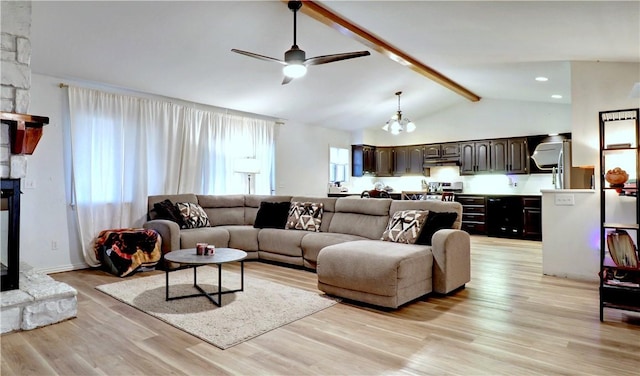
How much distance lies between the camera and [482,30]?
372 cm

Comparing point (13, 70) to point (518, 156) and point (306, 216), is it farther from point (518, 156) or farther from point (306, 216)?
point (518, 156)

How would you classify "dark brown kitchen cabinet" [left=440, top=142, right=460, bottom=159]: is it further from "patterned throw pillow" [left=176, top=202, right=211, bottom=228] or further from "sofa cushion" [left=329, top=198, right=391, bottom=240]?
"patterned throw pillow" [left=176, top=202, right=211, bottom=228]

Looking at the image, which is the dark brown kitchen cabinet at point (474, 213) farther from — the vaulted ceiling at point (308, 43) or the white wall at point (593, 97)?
the white wall at point (593, 97)

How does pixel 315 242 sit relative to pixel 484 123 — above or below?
below

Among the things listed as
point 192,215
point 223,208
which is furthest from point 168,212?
point 223,208

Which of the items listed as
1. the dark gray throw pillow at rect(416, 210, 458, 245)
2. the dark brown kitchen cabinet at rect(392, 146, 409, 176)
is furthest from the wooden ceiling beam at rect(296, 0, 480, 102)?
the dark brown kitchen cabinet at rect(392, 146, 409, 176)

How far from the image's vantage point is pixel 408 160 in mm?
9203

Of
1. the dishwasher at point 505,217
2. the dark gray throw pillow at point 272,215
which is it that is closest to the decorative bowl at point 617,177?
the dark gray throw pillow at point 272,215

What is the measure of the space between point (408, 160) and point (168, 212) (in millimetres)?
6077

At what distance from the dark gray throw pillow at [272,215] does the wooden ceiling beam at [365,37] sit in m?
2.52

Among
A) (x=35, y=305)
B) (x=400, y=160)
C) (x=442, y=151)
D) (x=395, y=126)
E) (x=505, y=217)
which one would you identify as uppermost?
(x=395, y=126)

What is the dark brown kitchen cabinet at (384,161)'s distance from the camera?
948 centimetres

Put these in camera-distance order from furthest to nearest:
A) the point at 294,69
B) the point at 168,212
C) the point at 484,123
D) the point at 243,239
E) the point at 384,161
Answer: the point at 384,161 → the point at 484,123 → the point at 243,239 → the point at 168,212 → the point at 294,69

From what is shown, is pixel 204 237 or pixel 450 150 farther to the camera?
pixel 450 150
